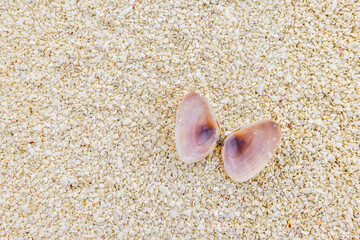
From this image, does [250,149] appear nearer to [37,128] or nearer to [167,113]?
[167,113]

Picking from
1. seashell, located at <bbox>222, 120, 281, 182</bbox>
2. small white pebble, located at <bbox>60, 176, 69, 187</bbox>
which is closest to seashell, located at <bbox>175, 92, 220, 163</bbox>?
seashell, located at <bbox>222, 120, 281, 182</bbox>

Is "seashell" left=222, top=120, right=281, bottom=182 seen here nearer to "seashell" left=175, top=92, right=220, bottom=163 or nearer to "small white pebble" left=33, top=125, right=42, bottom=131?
"seashell" left=175, top=92, right=220, bottom=163

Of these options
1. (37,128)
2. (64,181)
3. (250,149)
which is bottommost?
(64,181)

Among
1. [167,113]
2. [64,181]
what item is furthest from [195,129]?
[64,181]

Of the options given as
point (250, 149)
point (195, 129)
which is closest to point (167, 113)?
point (195, 129)

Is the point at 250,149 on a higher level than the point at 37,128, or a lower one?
higher

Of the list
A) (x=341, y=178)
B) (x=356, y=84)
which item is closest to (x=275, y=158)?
(x=341, y=178)
